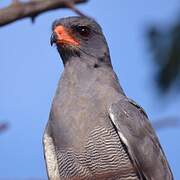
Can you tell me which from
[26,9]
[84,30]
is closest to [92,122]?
[84,30]

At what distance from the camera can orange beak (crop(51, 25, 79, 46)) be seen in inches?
173

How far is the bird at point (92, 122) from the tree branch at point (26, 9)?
3.36 feet

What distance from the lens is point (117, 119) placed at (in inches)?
166

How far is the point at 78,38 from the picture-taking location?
15.1ft

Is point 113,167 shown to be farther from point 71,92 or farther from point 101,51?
point 101,51

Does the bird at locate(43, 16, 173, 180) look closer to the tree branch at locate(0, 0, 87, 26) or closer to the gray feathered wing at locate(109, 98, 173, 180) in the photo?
the gray feathered wing at locate(109, 98, 173, 180)

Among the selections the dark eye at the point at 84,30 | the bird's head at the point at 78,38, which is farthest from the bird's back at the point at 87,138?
the dark eye at the point at 84,30

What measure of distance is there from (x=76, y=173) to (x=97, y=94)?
2.12 feet

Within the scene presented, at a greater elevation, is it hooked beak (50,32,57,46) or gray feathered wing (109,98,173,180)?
hooked beak (50,32,57,46)

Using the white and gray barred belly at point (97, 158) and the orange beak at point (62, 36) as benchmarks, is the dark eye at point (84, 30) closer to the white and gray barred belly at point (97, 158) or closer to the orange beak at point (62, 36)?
the orange beak at point (62, 36)

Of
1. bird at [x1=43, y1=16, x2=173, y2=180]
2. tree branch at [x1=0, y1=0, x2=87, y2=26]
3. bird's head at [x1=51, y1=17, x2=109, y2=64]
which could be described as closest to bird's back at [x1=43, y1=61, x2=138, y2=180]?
bird at [x1=43, y1=16, x2=173, y2=180]

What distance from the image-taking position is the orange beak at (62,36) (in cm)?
440

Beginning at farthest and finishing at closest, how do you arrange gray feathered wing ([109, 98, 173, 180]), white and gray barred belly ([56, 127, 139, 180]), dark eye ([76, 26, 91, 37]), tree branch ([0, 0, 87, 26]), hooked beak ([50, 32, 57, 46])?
dark eye ([76, 26, 91, 37])
hooked beak ([50, 32, 57, 46])
gray feathered wing ([109, 98, 173, 180])
white and gray barred belly ([56, 127, 139, 180])
tree branch ([0, 0, 87, 26])

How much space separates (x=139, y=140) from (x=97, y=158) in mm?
526
